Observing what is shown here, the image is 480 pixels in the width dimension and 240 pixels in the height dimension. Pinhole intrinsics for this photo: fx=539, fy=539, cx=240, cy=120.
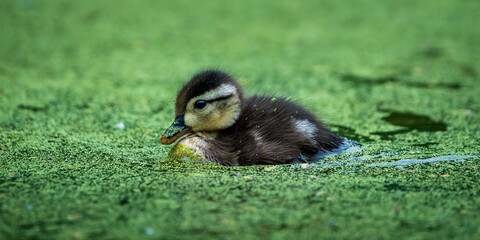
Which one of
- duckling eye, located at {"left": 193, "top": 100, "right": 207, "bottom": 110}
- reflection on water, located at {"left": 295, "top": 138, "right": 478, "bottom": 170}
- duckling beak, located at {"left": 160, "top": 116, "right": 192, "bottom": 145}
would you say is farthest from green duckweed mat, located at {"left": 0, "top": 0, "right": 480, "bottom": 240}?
duckling eye, located at {"left": 193, "top": 100, "right": 207, "bottom": 110}

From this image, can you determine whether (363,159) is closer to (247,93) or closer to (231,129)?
(231,129)

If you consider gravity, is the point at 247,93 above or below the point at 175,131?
above

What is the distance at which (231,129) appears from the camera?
3295mm

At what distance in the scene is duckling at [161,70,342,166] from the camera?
3.12 metres

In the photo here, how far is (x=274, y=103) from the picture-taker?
3449mm

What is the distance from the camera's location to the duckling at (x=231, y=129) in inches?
123

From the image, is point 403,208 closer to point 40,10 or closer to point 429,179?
point 429,179

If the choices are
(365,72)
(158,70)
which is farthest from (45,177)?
(365,72)

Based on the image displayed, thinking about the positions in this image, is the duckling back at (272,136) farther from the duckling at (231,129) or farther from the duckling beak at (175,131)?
the duckling beak at (175,131)

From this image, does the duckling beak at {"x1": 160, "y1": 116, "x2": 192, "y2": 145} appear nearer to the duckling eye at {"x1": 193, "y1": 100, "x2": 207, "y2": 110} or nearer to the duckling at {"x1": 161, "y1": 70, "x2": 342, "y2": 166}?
the duckling at {"x1": 161, "y1": 70, "x2": 342, "y2": 166}

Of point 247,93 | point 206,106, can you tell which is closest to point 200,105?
point 206,106

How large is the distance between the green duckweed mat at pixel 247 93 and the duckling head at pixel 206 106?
0.79 feet

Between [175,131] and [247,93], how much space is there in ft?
2.61

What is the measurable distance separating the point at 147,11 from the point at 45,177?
5.18 metres
